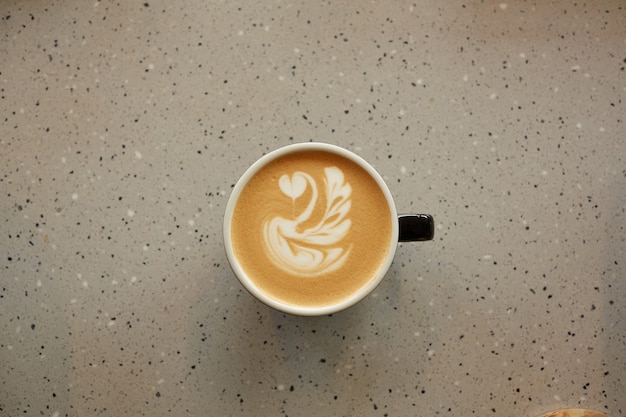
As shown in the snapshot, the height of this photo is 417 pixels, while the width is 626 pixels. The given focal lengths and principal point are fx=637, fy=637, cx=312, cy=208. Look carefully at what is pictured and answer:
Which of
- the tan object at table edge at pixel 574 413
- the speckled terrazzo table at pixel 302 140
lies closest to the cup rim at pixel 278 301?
the speckled terrazzo table at pixel 302 140

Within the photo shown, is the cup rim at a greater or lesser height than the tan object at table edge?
greater

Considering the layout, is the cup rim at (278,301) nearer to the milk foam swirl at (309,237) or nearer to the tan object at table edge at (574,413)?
the milk foam swirl at (309,237)

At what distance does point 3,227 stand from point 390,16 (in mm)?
620

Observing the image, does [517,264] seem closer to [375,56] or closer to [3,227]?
[375,56]

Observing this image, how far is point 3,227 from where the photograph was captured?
89cm

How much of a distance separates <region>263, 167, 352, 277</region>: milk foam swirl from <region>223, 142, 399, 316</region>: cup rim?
0.13 feet

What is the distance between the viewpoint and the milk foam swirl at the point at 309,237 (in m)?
0.76

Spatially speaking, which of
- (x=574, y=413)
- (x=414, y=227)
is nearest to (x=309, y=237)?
(x=414, y=227)

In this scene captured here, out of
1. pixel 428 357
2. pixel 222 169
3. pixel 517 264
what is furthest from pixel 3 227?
pixel 517 264

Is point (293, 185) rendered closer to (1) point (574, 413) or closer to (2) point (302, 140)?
(2) point (302, 140)

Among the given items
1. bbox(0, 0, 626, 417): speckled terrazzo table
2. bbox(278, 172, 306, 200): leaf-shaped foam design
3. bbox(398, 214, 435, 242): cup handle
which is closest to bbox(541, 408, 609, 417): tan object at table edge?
bbox(0, 0, 626, 417): speckled terrazzo table

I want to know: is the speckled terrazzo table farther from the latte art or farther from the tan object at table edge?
the latte art

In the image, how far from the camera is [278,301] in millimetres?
769

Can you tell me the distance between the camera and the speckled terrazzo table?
0.88 m
